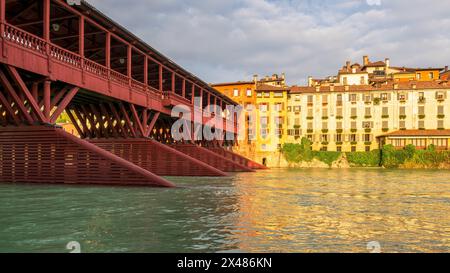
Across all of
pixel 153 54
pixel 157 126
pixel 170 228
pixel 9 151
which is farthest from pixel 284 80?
pixel 170 228

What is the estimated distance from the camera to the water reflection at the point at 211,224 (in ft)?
21.2

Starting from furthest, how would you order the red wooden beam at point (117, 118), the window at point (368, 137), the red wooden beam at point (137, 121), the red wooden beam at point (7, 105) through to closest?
the window at point (368, 137), the red wooden beam at point (137, 121), the red wooden beam at point (117, 118), the red wooden beam at point (7, 105)

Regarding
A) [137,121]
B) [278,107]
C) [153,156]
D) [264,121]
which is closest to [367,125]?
[278,107]

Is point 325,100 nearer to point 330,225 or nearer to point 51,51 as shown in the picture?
point 51,51

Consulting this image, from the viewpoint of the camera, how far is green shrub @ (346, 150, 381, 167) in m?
65.4

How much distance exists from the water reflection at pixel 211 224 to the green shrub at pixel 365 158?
55.3m

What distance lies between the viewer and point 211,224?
852 centimetres

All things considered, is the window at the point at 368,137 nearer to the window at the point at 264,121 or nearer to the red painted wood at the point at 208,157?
the window at the point at 264,121

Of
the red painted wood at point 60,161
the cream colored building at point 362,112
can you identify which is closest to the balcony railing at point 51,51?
the red painted wood at point 60,161

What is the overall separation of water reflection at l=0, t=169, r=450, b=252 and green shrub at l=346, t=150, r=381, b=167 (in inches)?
2175

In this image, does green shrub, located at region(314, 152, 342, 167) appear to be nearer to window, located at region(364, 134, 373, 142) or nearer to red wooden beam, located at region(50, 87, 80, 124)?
window, located at region(364, 134, 373, 142)

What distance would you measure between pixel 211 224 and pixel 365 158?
62.8 meters
